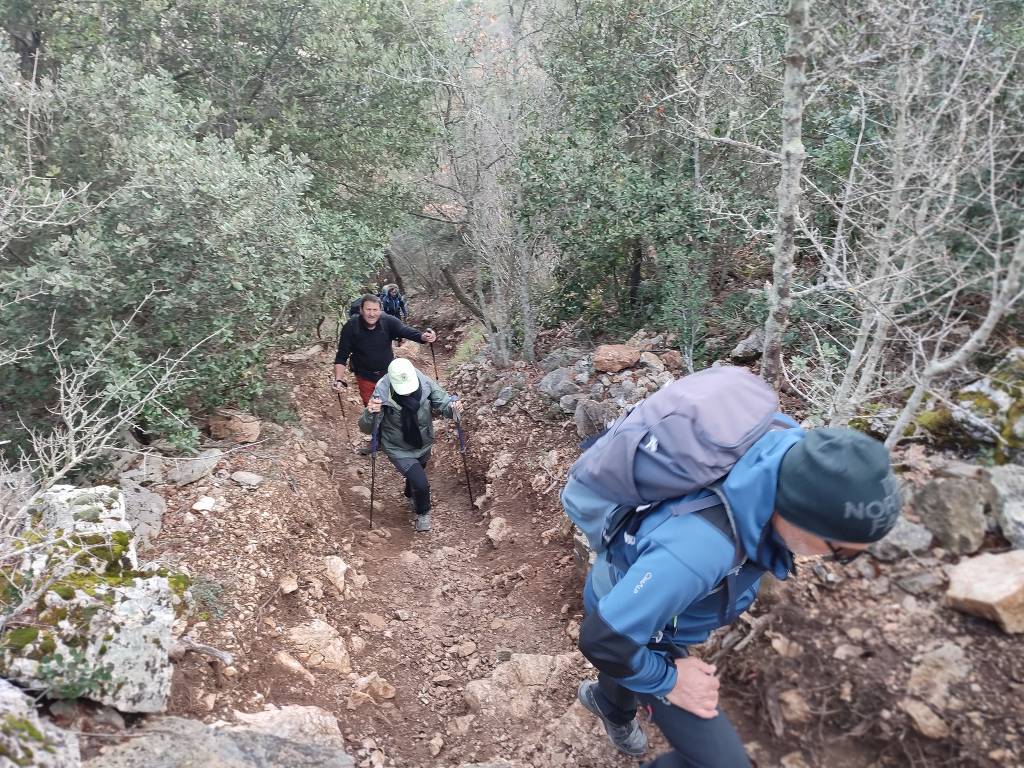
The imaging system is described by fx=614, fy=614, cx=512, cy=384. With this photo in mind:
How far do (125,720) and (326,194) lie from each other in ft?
27.4

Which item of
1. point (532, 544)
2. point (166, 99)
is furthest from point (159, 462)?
point (166, 99)

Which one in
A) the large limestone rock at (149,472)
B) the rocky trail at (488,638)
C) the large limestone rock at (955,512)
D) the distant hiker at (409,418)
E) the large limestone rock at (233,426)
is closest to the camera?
the rocky trail at (488,638)

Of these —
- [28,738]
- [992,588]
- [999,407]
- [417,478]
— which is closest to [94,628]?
[28,738]

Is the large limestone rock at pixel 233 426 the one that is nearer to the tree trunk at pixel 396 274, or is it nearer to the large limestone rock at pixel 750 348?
the large limestone rock at pixel 750 348

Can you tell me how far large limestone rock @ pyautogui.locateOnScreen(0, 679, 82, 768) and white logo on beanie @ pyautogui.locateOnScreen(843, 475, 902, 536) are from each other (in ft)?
10.8

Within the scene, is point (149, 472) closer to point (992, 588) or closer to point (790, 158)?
point (790, 158)

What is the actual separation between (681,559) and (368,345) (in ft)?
21.1

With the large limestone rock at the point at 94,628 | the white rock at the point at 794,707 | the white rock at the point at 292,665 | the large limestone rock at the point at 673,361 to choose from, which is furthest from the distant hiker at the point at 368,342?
the white rock at the point at 794,707

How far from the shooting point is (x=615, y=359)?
7320 mm

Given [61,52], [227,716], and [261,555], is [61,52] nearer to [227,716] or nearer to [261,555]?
[261,555]

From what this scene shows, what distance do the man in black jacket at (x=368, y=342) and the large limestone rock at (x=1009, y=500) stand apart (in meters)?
6.12

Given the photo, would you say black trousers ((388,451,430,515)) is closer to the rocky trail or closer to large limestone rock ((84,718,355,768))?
the rocky trail

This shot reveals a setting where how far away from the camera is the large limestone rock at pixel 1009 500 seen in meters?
3.37

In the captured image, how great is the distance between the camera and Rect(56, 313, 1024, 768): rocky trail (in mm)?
3078
